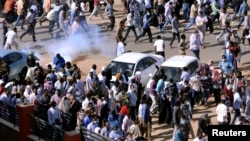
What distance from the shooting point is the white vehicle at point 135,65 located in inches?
942

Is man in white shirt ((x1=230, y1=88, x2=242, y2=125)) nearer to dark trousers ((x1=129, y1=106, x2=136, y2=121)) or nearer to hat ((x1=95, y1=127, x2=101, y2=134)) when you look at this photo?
dark trousers ((x1=129, y1=106, x2=136, y2=121))

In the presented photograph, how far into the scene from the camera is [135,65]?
78.7ft

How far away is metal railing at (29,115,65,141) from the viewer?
1841 cm

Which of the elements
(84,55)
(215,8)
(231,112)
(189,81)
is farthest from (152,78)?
(215,8)

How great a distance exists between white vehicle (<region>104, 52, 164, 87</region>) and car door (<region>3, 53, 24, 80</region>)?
3389mm

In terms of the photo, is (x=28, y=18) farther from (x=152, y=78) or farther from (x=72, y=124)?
(x=72, y=124)

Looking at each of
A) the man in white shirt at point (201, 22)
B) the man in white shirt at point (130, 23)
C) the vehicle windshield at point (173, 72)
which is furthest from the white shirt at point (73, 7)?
the vehicle windshield at point (173, 72)

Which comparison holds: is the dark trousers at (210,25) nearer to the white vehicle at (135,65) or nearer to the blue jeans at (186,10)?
the blue jeans at (186,10)

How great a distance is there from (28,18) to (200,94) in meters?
10.6

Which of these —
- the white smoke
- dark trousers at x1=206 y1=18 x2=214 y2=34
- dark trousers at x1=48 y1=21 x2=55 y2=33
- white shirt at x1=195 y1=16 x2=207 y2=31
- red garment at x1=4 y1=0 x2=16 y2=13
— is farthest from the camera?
red garment at x1=4 y1=0 x2=16 y2=13

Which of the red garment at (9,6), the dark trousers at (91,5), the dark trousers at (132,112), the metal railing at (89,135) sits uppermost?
the red garment at (9,6)

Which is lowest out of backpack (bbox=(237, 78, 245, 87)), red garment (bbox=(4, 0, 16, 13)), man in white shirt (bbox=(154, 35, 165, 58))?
backpack (bbox=(237, 78, 245, 87))

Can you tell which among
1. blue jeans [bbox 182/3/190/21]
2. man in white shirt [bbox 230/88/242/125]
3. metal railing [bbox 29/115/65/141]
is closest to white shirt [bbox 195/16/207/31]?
blue jeans [bbox 182/3/190/21]

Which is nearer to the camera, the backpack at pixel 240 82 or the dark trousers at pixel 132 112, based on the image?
the dark trousers at pixel 132 112
